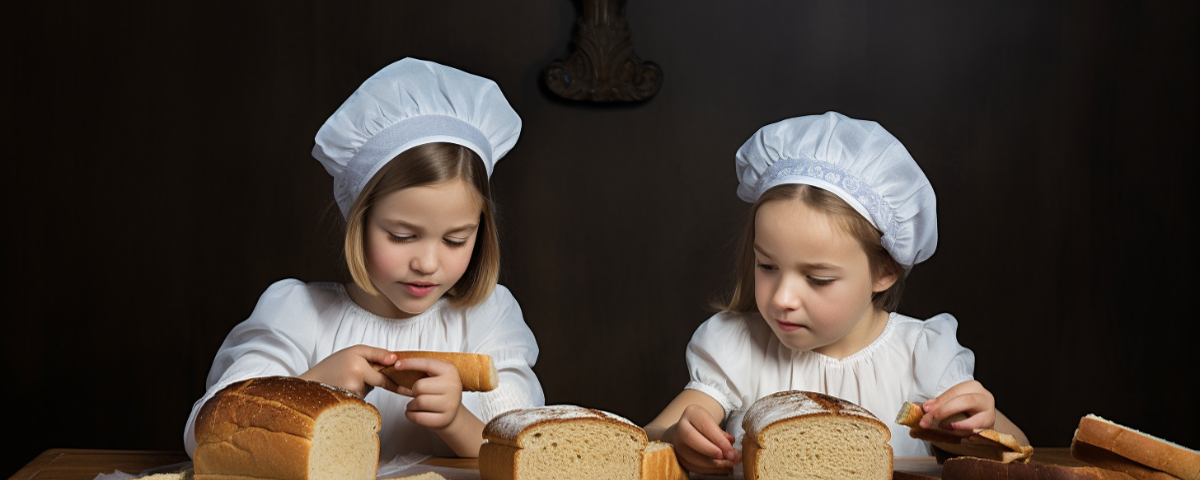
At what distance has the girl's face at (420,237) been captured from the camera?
160 cm

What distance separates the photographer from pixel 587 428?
136 centimetres

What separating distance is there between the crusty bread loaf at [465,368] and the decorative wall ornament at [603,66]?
1.72 metres

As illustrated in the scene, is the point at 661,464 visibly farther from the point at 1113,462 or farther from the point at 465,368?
the point at 1113,462

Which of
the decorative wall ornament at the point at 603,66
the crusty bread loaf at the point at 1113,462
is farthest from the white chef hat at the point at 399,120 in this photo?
the decorative wall ornament at the point at 603,66

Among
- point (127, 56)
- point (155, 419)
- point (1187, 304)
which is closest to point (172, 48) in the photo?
point (127, 56)

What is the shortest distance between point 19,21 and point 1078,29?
11.2 ft

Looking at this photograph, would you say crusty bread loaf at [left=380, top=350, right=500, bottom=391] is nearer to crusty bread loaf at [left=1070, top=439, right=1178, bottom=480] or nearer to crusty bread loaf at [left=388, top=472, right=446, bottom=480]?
crusty bread loaf at [left=388, top=472, right=446, bottom=480]

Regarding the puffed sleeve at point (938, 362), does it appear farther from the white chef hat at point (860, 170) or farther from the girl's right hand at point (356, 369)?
the girl's right hand at point (356, 369)

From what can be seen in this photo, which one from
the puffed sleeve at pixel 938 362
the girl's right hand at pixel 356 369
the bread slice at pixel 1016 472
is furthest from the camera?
the puffed sleeve at pixel 938 362

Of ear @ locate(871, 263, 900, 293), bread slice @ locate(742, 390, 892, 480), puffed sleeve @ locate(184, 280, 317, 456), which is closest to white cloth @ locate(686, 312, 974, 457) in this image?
ear @ locate(871, 263, 900, 293)

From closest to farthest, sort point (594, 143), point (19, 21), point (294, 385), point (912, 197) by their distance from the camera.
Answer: point (294, 385) < point (912, 197) < point (19, 21) < point (594, 143)

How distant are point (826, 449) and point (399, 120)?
90 cm

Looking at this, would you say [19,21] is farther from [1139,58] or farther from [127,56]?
[1139,58]

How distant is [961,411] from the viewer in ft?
4.81
